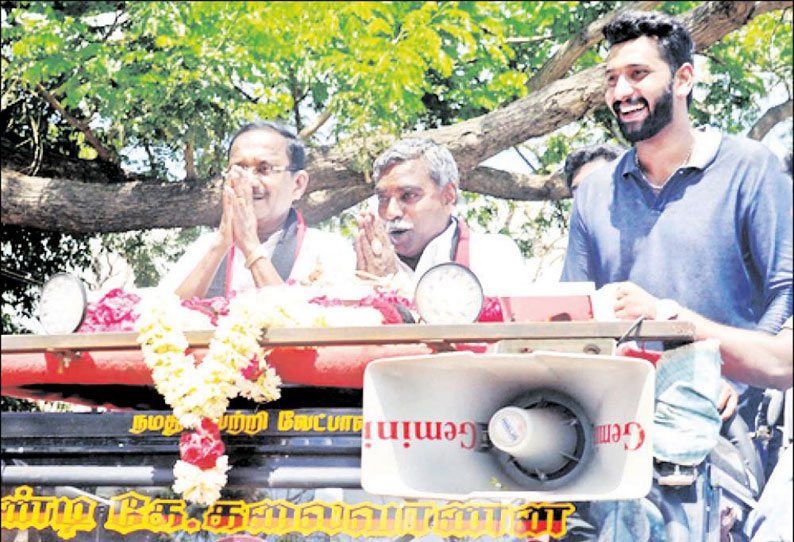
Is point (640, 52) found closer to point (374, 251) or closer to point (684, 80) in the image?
point (684, 80)

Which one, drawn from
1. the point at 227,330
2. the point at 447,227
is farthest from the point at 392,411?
the point at 447,227

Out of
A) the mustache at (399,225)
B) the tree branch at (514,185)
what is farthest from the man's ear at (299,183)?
the tree branch at (514,185)

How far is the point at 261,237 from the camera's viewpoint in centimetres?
493

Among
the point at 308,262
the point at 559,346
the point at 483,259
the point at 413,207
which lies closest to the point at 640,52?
the point at 483,259

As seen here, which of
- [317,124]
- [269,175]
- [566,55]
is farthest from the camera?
[317,124]

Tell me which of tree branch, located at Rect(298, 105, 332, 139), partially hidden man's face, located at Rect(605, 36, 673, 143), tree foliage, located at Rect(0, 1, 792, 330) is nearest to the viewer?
partially hidden man's face, located at Rect(605, 36, 673, 143)

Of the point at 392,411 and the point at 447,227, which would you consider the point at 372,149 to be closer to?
the point at 447,227

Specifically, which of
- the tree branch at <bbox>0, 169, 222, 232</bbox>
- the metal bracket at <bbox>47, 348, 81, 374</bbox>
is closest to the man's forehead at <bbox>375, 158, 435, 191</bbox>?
the tree branch at <bbox>0, 169, 222, 232</bbox>

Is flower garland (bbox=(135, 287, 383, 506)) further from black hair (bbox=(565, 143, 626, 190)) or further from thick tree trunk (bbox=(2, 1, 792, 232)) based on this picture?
thick tree trunk (bbox=(2, 1, 792, 232))

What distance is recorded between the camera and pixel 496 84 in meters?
5.83

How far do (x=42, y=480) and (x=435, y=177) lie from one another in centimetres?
218

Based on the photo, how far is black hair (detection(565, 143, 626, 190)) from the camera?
15.2 feet

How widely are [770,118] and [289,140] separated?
7.30 feet

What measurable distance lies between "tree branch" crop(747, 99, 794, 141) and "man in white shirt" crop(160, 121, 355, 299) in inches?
72.0
